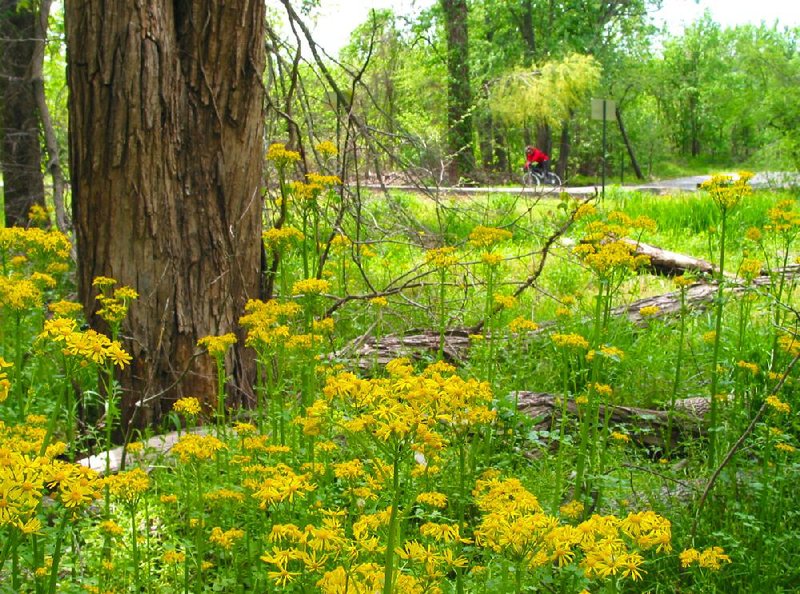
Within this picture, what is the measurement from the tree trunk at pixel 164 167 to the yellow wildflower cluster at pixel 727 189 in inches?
89.4

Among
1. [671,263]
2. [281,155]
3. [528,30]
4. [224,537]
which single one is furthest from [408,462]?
[528,30]

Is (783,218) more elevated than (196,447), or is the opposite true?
(783,218)

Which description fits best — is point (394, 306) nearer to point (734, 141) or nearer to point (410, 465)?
point (410, 465)

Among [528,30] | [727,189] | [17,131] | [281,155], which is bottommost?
[727,189]

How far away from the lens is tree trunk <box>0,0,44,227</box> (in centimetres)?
869

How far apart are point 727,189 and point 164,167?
256cm

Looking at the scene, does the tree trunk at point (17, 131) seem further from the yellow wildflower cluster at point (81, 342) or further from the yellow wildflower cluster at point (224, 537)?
the yellow wildflower cluster at point (81, 342)

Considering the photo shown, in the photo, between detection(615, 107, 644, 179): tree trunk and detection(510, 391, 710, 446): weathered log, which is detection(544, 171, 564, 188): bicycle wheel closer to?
detection(510, 391, 710, 446): weathered log

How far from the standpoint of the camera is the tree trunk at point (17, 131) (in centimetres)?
869

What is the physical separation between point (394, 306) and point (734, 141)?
166 feet

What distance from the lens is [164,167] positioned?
4.02 metres

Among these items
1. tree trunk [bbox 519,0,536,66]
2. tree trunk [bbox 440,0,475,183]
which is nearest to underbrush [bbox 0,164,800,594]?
tree trunk [bbox 440,0,475,183]

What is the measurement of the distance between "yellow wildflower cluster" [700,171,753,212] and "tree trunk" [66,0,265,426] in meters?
2.27

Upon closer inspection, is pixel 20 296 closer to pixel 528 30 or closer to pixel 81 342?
pixel 81 342
